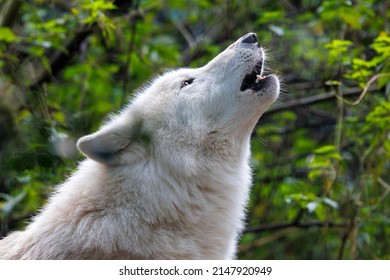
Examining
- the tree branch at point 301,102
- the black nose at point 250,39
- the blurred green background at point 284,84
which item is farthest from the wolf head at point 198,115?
the tree branch at point 301,102

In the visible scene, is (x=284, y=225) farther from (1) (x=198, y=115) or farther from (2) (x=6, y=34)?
(2) (x=6, y=34)

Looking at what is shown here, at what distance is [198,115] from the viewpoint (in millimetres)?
4570

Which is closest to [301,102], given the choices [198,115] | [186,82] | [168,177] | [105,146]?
[186,82]

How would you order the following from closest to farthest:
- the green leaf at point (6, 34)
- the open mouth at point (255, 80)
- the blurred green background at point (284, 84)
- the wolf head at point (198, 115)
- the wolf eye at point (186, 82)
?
the wolf head at point (198, 115), the open mouth at point (255, 80), the wolf eye at point (186, 82), the green leaf at point (6, 34), the blurred green background at point (284, 84)

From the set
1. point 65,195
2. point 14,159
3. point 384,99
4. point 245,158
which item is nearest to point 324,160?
point 384,99

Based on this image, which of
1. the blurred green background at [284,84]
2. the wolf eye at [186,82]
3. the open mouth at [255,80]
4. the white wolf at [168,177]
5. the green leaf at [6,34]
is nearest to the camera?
the white wolf at [168,177]

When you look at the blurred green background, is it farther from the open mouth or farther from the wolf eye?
the open mouth

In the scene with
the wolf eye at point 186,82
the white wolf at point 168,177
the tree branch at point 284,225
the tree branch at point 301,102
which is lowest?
the tree branch at point 284,225

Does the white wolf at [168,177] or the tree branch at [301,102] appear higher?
the white wolf at [168,177]

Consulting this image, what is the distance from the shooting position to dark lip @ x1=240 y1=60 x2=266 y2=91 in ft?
15.1

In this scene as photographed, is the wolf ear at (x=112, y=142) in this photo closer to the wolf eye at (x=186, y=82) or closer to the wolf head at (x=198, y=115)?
the wolf head at (x=198, y=115)

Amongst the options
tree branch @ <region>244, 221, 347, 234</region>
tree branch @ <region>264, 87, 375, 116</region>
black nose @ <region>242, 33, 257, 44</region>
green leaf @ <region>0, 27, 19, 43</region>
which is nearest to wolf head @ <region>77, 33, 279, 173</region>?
black nose @ <region>242, 33, 257, 44</region>

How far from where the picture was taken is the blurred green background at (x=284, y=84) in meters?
6.09

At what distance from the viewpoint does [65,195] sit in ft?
14.5
